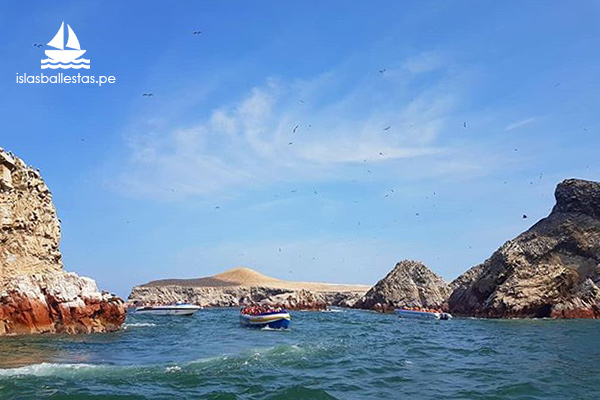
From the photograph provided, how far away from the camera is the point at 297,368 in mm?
19734

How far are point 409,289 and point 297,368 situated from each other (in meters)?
69.2

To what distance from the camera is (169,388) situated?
1555 cm

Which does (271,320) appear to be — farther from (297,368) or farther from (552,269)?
(552,269)

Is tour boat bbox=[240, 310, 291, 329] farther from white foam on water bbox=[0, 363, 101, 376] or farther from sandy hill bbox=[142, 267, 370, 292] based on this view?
sandy hill bbox=[142, 267, 370, 292]

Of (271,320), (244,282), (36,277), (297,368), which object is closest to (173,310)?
(271,320)

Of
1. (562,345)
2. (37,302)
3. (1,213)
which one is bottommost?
(562,345)

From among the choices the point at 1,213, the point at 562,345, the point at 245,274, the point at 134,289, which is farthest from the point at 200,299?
the point at 562,345

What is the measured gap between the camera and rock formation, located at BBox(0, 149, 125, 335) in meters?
30.2

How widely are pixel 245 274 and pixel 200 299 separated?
151 ft

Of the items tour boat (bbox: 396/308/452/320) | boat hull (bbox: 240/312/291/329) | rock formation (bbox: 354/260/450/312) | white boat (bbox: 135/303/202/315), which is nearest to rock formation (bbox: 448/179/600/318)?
tour boat (bbox: 396/308/452/320)

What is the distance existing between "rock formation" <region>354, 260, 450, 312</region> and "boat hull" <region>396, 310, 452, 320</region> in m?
18.7

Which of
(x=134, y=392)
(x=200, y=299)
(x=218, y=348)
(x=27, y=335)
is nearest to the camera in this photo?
(x=134, y=392)

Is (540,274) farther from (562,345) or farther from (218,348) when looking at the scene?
(218,348)

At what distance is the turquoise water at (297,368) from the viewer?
49.0ft
